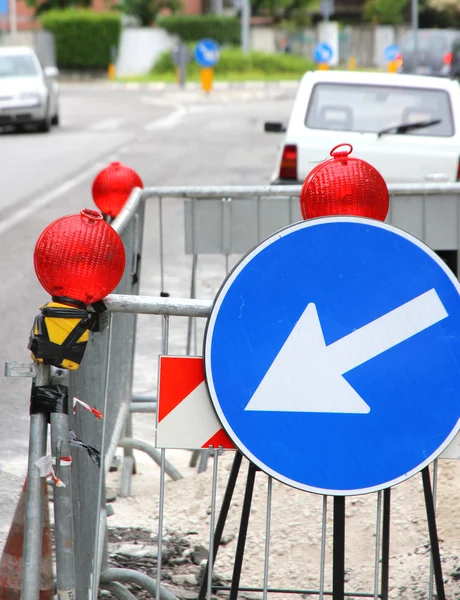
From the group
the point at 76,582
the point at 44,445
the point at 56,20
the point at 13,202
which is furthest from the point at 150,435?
the point at 56,20

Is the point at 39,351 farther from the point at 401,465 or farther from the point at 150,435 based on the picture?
the point at 150,435

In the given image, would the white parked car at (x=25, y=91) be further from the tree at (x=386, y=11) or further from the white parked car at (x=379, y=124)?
the tree at (x=386, y=11)

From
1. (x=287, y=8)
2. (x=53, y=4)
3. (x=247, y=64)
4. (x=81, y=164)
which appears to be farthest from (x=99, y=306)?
(x=287, y=8)

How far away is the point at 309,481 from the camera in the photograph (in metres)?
2.71

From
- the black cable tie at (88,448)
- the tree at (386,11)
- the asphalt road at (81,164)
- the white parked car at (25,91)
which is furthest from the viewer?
the tree at (386,11)

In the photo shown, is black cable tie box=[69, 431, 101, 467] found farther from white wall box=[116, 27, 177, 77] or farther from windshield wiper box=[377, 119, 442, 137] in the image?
white wall box=[116, 27, 177, 77]

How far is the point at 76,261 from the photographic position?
2658 mm

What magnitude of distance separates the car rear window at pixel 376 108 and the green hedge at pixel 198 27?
48.4m

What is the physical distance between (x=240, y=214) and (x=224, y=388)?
8.89ft

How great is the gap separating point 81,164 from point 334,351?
1514 cm

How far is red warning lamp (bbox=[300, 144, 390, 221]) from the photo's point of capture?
3.25 meters

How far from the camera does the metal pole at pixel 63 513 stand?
8.76ft

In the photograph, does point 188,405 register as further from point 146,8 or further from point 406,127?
point 146,8

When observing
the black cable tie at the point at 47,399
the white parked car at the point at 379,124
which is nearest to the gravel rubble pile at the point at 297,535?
the black cable tie at the point at 47,399
